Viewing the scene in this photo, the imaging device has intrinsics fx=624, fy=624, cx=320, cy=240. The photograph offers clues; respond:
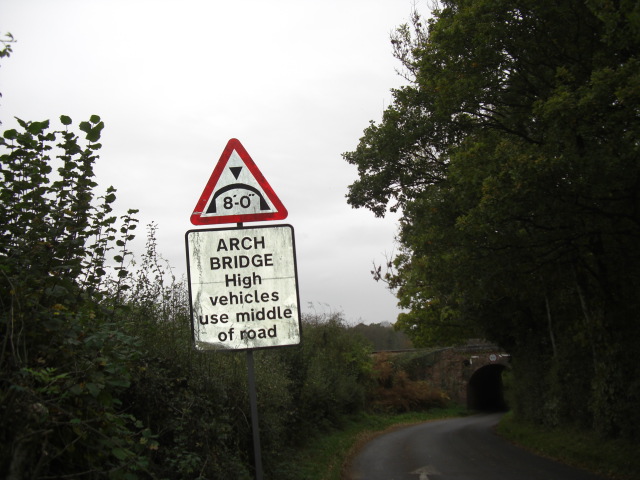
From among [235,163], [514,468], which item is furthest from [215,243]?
[514,468]

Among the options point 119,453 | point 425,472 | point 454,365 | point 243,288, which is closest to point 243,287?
point 243,288

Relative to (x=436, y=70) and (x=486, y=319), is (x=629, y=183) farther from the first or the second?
(x=486, y=319)

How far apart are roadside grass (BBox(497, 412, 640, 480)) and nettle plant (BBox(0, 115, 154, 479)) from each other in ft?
40.3

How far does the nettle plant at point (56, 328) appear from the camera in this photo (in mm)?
3102

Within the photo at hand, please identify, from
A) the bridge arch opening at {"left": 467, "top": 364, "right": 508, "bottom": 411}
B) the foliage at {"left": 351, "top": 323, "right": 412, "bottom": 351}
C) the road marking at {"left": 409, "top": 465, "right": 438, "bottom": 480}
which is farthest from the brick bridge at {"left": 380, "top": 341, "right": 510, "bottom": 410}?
the road marking at {"left": 409, "top": 465, "right": 438, "bottom": 480}

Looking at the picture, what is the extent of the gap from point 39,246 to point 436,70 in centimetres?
1104

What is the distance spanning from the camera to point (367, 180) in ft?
60.4

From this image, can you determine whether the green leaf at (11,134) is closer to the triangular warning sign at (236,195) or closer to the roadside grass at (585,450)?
the triangular warning sign at (236,195)

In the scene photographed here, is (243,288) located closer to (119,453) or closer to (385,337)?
(119,453)

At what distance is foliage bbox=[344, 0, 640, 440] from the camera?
10389mm

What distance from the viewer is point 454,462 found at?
650 inches

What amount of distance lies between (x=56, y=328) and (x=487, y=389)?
54613 mm

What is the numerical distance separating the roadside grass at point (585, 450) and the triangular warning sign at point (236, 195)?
38.4ft

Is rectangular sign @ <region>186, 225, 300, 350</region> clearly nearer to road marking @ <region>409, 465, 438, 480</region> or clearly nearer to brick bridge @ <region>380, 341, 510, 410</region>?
road marking @ <region>409, 465, 438, 480</region>
